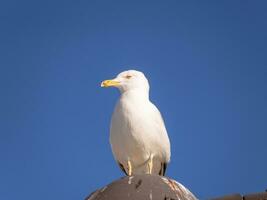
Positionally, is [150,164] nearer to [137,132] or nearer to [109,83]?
[137,132]

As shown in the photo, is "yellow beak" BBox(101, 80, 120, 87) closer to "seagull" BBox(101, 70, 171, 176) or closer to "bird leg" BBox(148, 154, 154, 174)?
"seagull" BBox(101, 70, 171, 176)

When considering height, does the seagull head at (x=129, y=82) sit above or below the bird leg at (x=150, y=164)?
above

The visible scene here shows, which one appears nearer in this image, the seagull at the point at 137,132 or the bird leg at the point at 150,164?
the seagull at the point at 137,132

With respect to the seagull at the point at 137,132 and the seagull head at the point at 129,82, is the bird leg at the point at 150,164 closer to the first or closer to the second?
the seagull at the point at 137,132

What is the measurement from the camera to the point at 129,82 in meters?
10.7

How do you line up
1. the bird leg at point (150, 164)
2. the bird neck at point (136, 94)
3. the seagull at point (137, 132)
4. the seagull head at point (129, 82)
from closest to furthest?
the seagull at point (137, 132)
the bird leg at point (150, 164)
the bird neck at point (136, 94)
the seagull head at point (129, 82)

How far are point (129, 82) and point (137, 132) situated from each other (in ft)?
4.06

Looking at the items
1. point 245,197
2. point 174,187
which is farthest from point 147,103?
point 174,187

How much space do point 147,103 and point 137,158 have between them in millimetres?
988

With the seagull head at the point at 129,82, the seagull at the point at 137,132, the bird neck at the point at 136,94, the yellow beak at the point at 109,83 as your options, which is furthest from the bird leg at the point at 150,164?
the yellow beak at the point at 109,83

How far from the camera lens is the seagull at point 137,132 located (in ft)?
32.2

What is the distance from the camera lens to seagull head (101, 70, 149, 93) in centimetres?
1065

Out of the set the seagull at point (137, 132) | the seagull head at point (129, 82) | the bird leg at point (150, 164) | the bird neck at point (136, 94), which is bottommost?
the bird leg at point (150, 164)

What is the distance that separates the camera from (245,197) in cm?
937
